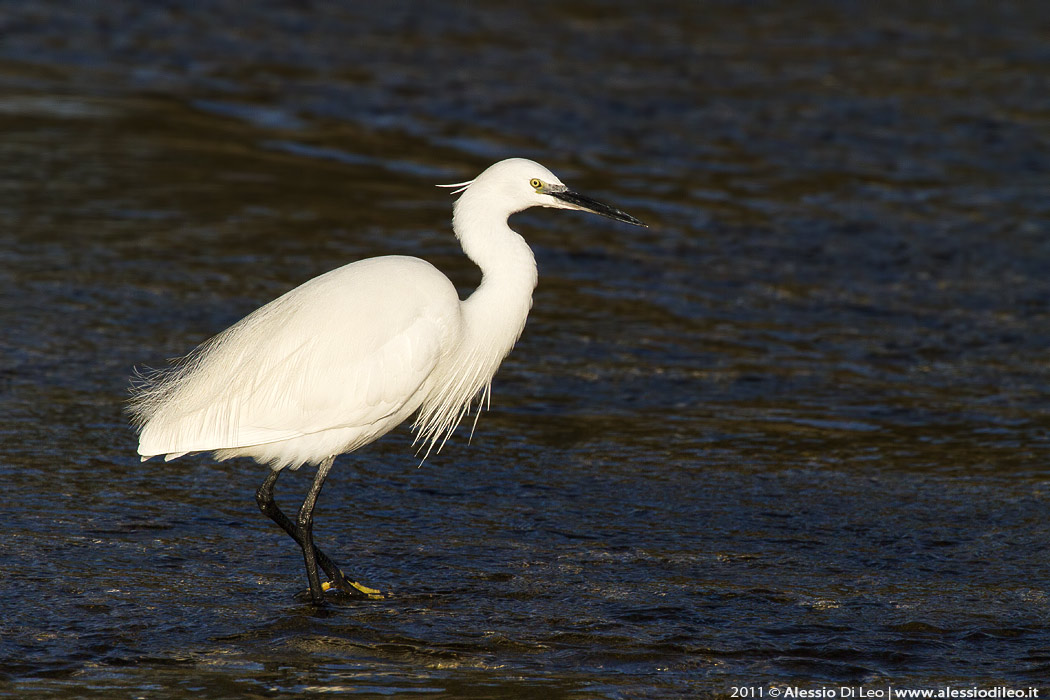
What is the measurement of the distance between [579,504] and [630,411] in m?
1.22

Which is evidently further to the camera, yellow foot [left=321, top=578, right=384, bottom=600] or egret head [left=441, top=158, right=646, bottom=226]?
egret head [left=441, top=158, right=646, bottom=226]

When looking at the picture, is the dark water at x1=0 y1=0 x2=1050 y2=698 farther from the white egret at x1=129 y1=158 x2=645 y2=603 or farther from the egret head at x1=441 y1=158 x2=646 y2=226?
the egret head at x1=441 y1=158 x2=646 y2=226

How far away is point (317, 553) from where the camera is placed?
17.7 feet

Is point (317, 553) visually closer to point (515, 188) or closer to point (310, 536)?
point (310, 536)

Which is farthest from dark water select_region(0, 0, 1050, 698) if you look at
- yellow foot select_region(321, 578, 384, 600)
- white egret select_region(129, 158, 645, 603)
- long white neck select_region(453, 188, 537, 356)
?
long white neck select_region(453, 188, 537, 356)

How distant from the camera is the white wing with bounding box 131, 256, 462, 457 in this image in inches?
214

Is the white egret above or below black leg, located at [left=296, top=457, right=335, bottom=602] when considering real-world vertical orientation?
above

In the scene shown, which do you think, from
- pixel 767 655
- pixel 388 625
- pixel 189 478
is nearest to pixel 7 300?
pixel 189 478

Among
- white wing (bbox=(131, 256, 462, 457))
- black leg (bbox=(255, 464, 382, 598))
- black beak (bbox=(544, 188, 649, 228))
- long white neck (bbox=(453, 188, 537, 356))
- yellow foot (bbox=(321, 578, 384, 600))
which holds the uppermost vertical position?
black beak (bbox=(544, 188, 649, 228))

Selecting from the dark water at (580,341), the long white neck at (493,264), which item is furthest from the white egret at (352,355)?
the dark water at (580,341)

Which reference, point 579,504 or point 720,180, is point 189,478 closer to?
point 579,504

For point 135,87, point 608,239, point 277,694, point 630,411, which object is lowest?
point 277,694

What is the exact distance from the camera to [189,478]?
21.0ft

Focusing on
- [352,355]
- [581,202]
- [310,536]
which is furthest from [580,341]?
[310,536]
